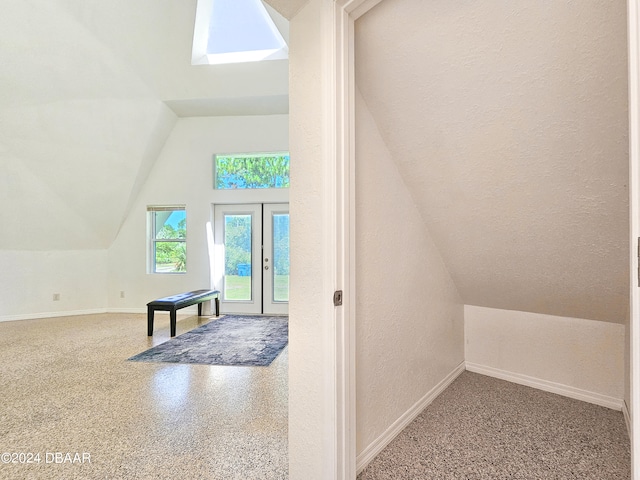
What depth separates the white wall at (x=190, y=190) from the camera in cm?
545

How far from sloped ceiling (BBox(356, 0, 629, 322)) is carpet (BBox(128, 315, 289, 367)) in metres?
2.36

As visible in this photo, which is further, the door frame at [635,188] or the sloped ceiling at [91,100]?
→ the sloped ceiling at [91,100]

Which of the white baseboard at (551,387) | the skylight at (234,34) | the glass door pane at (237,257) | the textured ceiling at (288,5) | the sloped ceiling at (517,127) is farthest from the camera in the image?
the glass door pane at (237,257)

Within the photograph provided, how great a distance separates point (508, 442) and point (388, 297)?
3.34 feet

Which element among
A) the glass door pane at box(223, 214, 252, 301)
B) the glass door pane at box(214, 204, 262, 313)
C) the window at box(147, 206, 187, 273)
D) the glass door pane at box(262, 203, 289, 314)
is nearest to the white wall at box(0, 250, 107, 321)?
the window at box(147, 206, 187, 273)

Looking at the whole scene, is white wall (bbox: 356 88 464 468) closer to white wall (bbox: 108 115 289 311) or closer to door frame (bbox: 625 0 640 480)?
door frame (bbox: 625 0 640 480)

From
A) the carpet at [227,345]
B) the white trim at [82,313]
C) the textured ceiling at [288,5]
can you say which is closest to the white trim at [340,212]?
the textured ceiling at [288,5]

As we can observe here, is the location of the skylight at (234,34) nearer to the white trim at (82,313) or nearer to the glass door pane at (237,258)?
the glass door pane at (237,258)

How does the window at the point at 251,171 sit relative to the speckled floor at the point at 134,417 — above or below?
above

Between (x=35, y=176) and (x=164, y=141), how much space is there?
71.8 inches

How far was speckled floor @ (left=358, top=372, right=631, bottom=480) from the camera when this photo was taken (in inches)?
60.7

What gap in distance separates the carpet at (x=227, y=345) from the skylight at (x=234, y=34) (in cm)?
372

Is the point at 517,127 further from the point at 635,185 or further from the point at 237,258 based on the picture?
the point at 237,258

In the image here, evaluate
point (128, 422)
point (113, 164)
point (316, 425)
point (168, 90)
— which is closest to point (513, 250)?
point (316, 425)
